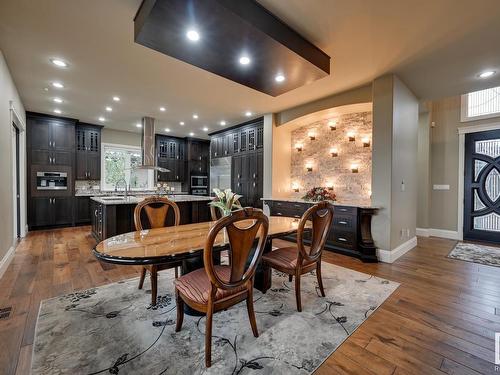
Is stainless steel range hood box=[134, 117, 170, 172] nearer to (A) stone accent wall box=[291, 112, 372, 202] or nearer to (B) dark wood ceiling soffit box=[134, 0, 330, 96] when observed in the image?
(A) stone accent wall box=[291, 112, 372, 202]

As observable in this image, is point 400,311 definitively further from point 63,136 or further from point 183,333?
point 63,136

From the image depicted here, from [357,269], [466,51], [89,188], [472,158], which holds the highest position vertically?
[466,51]

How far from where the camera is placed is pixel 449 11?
2.19 m

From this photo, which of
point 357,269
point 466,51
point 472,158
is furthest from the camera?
point 472,158

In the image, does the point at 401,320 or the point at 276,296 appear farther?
the point at 276,296

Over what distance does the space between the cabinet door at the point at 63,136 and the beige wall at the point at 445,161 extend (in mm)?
9263

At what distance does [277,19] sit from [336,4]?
55cm

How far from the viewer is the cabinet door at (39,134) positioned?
18.9 ft

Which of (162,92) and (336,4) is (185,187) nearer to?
(162,92)

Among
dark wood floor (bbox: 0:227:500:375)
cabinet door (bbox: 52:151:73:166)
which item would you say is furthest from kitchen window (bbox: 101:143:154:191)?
dark wood floor (bbox: 0:227:500:375)

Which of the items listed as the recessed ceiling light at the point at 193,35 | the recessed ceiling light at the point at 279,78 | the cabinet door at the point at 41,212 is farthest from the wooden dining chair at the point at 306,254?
the cabinet door at the point at 41,212

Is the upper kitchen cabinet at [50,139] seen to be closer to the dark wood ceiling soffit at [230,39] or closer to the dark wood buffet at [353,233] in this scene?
the dark wood ceiling soffit at [230,39]

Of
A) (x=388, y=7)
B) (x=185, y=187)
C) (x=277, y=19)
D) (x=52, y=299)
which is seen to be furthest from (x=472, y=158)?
(x=185, y=187)

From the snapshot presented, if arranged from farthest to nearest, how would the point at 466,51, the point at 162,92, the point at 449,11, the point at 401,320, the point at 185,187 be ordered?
the point at 185,187 → the point at 162,92 → the point at 466,51 → the point at 449,11 → the point at 401,320
